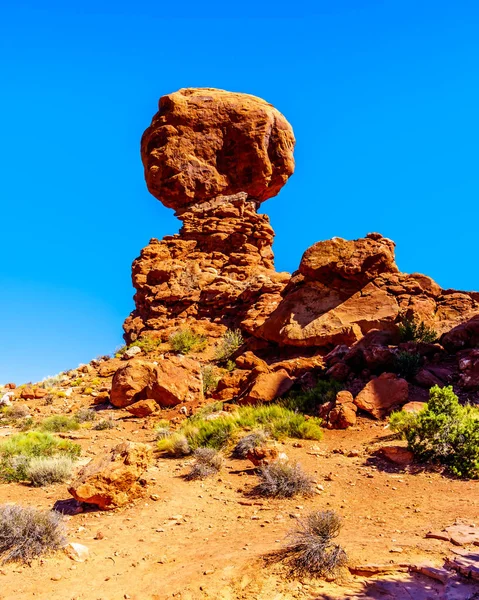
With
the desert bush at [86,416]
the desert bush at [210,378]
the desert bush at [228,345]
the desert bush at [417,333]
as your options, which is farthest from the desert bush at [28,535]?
the desert bush at [228,345]

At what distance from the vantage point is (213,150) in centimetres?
2381

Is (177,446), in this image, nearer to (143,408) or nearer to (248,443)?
(248,443)

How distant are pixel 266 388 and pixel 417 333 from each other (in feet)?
15.0

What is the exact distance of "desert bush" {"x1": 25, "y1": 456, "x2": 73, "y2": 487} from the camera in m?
7.53

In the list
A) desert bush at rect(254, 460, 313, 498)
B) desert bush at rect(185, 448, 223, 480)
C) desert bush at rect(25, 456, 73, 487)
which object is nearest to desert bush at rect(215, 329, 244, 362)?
desert bush at rect(185, 448, 223, 480)

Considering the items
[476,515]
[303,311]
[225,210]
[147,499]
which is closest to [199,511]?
[147,499]

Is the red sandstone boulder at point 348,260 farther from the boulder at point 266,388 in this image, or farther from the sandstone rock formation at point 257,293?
the boulder at point 266,388

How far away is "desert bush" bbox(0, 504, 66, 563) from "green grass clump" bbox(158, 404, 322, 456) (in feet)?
11.5

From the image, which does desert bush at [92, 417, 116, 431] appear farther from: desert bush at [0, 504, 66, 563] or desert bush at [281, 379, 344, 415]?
Answer: desert bush at [0, 504, 66, 563]

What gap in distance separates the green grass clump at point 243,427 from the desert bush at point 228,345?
23.6ft

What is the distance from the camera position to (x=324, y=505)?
605 centimetres

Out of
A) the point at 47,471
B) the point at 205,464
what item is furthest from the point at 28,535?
the point at 205,464

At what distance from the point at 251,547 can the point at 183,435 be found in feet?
14.0

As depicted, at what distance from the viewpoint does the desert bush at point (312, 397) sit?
1002 cm
